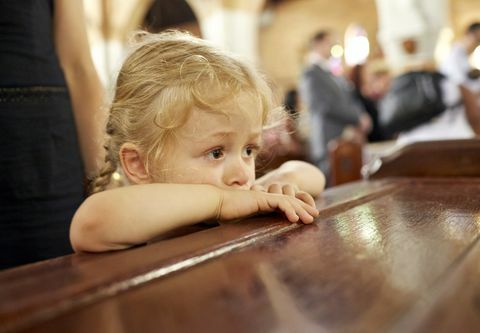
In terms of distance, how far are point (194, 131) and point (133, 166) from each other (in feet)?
0.55

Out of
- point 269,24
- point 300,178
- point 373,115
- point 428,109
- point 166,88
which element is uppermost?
point 269,24

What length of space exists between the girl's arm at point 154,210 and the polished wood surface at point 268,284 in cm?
6

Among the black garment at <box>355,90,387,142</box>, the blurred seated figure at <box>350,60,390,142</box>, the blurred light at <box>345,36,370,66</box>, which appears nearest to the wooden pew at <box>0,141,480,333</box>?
the blurred seated figure at <box>350,60,390,142</box>

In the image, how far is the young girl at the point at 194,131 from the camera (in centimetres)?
81

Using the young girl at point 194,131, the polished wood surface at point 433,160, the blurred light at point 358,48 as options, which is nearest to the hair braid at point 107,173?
the young girl at point 194,131

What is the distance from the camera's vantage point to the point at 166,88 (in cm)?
94

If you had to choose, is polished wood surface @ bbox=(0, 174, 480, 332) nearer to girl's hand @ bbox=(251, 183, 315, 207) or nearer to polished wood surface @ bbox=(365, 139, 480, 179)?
girl's hand @ bbox=(251, 183, 315, 207)

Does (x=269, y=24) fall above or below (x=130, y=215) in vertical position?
above

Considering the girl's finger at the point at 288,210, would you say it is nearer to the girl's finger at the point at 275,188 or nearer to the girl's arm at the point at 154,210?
the girl's arm at the point at 154,210

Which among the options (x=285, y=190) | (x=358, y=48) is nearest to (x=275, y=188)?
(x=285, y=190)

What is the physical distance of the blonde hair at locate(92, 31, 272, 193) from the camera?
0.92 metres

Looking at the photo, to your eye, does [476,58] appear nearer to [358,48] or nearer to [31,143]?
[31,143]

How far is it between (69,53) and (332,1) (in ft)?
37.5

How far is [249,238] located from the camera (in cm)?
63
